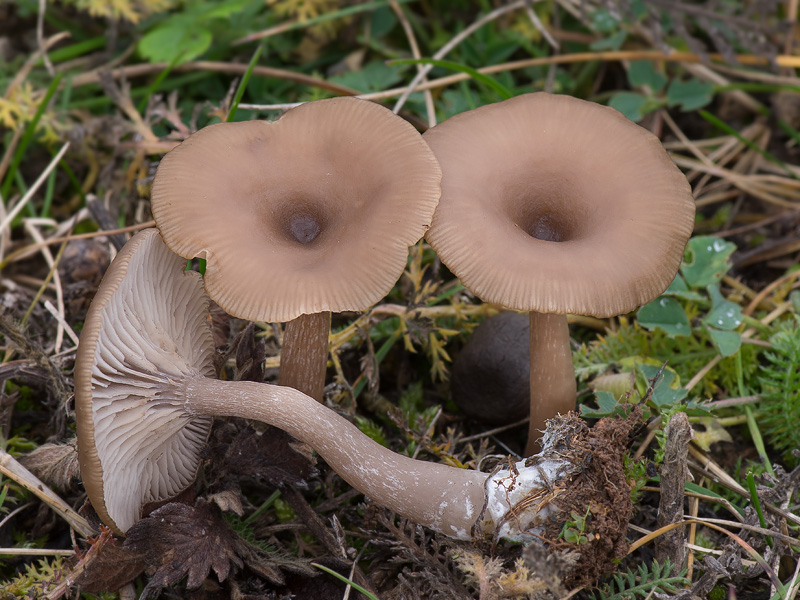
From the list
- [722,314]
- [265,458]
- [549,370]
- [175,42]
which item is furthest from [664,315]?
[175,42]

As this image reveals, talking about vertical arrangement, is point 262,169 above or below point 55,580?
above

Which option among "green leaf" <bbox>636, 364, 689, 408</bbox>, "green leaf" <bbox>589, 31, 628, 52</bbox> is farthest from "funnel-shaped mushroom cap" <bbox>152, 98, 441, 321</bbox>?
"green leaf" <bbox>589, 31, 628, 52</bbox>

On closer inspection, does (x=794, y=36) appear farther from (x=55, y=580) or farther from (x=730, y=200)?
(x=55, y=580)

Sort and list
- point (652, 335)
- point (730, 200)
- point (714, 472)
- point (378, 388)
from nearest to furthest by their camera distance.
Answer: point (714, 472) < point (378, 388) < point (652, 335) < point (730, 200)

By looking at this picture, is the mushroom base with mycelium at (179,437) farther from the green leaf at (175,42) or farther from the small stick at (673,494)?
the green leaf at (175,42)

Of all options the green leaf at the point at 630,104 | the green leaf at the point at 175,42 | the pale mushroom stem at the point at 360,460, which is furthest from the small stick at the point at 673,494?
the green leaf at the point at 175,42

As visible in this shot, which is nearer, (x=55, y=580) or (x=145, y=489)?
(x=55, y=580)

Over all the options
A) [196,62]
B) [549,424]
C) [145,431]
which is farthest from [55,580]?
[196,62]

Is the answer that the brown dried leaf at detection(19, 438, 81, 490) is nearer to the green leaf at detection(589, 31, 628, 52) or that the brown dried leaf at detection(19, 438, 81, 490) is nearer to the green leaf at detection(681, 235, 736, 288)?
the green leaf at detection(681, 235, 736, 288)
